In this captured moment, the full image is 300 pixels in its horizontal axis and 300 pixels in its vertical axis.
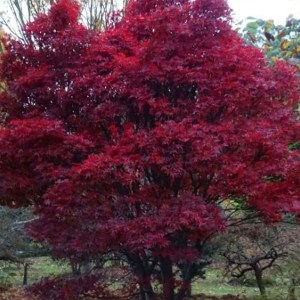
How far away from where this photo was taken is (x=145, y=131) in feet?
17.2

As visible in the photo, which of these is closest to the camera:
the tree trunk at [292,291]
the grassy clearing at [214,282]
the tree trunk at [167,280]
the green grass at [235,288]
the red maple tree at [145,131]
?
the red maple tree at [145,131]

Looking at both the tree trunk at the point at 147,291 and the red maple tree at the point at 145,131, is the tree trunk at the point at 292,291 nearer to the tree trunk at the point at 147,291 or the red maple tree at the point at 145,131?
the tree trunk at the point at 147,291

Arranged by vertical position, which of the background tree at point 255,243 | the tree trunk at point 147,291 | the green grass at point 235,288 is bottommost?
the tree trunk at point 147,291

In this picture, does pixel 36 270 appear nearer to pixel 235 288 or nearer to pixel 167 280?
pixel 235 288

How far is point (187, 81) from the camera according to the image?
211 inches

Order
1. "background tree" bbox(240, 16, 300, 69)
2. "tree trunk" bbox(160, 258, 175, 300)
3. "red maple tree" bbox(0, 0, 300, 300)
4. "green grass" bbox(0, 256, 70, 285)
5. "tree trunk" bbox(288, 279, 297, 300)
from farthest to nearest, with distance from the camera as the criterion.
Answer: "green grass" bbox(0, 256, 70, 285) < "tree trunk" bbox(288, 279, 297, 300) < "background tree" bbox(240, 16, 300, 69) < "tree trunk" bbox(160, 258, 175, 300) < "red maple tree" bbox(0, 0, 300, 300)

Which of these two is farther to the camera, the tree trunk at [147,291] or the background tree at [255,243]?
the background tree at [255,243]

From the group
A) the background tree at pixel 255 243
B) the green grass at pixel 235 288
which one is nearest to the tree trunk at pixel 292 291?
the green grass at pixel 235 288

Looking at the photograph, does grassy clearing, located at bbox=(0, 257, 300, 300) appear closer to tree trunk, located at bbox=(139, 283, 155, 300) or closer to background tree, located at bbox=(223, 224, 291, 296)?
background tree, located at bbox=(223, 224, 291, 296)

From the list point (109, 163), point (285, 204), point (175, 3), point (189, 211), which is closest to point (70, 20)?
point (175, 3)

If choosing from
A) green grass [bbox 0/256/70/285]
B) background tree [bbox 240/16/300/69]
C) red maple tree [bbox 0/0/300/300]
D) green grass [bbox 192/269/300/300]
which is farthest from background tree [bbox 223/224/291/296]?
green grass [bbox 0/256/70/285]

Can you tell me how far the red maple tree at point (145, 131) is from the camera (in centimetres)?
503

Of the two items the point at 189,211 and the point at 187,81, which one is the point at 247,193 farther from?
the point at 187,81

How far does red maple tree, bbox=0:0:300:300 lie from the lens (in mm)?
5031
